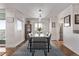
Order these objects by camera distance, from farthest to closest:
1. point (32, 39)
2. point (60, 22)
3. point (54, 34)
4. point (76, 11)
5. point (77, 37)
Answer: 1. point (54, 34)
2. point (60, 22)
3. point (32, 39)
4. point (76, 11)
5. point (77, 37)

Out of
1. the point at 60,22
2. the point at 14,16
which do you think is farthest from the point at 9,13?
the point at 60,22

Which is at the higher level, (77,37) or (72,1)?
(72,1)

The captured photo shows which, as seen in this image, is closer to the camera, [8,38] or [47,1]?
[47,1]

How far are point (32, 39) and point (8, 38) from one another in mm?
1520

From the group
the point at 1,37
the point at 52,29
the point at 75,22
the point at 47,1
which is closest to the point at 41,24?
the point at 52,29

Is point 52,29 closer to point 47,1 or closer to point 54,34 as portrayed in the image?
point 54,34

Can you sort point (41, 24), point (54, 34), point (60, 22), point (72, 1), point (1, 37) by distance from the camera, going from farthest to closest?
point (41, 24), point (54, 34), point (60, 22), point (1, 37), point (72, 1)

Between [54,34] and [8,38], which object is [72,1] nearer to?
[8,38]

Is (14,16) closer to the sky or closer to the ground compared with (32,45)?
closer to the sky

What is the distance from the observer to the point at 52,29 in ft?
46.0

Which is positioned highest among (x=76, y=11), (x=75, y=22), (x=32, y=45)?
(x=76, y=11)

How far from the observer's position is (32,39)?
7559 mm

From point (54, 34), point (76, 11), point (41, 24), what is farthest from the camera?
point (41, 24)

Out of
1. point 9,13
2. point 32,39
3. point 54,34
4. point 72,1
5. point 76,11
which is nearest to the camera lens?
point 72,1
